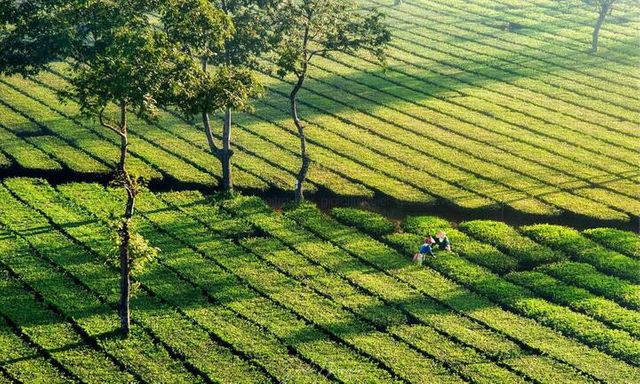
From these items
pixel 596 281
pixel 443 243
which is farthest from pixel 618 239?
pixel 443 243

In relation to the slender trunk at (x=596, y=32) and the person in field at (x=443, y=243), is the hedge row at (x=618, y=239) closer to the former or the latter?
the person in field at (x=443, y=243)

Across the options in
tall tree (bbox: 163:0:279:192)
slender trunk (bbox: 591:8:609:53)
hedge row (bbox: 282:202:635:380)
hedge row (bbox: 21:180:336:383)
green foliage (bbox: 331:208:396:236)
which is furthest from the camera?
slender trunk (bbox: 591:8:609:53)

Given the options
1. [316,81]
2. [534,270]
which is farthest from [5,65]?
[316,81]

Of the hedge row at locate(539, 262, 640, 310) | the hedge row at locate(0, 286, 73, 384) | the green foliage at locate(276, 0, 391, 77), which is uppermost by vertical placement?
the green foliage at locate(276, 0, 391, 77)

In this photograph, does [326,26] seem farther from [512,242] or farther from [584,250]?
[584,250]

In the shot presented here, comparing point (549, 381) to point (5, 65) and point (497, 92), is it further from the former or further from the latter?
point (497, 92)

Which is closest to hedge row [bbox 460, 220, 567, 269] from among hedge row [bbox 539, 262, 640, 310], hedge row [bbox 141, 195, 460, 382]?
hedge row [bbox 539, 262, 640, 310]

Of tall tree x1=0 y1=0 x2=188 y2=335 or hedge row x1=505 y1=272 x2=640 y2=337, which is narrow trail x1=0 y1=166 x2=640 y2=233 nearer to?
hedge row x1=505 y1=272 x2=640 y2=337
